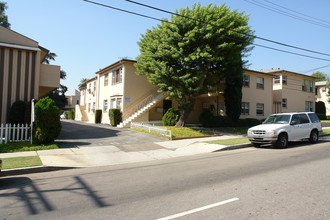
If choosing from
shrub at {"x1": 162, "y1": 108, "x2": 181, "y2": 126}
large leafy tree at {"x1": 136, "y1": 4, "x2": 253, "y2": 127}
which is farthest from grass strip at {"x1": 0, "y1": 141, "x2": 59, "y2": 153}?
shrub at {"x1": 162, "y1": 108, "x2": 181, "y2": 126}

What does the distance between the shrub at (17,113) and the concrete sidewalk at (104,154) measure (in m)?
4.16

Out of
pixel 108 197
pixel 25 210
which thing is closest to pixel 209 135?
pixel 108 197

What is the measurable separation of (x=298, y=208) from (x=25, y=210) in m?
4.86

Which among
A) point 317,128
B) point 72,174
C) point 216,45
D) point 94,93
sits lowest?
point 72,174

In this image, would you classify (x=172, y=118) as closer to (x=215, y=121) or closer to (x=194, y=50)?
(x=215, y=121)

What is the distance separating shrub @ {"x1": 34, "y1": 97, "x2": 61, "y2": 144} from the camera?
11.2 meters

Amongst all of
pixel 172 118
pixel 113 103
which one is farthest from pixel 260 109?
pixel 113 103

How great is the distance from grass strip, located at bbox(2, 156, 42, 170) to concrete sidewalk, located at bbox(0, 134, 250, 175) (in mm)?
246

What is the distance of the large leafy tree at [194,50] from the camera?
16.0m

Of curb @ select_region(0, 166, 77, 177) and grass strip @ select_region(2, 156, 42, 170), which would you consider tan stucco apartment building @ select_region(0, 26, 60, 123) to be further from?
curb @ select_region(0, 166, 77, 177)

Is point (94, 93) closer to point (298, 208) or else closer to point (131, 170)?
point (131, 170)

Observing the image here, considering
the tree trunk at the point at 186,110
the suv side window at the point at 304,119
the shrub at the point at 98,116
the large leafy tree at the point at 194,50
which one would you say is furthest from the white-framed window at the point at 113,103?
the suv side window at the point at 304,119

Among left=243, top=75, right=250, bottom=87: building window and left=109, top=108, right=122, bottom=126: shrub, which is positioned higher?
left=243, top=75, right=250, bottom=87: building window

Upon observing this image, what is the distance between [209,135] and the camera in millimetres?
16781
